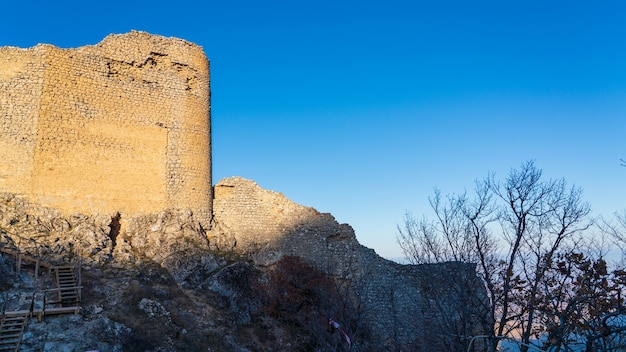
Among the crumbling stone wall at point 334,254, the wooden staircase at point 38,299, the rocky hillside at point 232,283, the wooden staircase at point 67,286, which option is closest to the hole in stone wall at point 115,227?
the rocky hillside at point 232,283

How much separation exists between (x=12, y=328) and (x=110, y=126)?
29.0 feet

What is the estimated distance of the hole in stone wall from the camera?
18.1m

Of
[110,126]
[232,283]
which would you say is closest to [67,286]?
[232,283]

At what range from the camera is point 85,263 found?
16234mm

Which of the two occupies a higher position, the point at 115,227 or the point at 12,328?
the point at 115,227

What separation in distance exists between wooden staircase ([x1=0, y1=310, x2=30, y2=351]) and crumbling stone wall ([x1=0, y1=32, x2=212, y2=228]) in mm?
5708

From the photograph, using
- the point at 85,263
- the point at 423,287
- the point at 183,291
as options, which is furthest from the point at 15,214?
the point at 423,287

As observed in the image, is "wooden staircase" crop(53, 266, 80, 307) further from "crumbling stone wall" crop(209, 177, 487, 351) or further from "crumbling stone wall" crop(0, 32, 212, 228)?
"crumbling stone wall" crop(209, 177, 487, 351)

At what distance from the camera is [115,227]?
18422 mm

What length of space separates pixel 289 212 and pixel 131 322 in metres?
8.83

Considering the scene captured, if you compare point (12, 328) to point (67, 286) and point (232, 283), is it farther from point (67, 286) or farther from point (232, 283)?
point (232, 283)

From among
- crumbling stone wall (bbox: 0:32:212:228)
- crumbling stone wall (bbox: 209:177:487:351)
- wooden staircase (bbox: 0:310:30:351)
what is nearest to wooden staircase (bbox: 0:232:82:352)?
wooden staircase (bbox: 0:310:30:351)

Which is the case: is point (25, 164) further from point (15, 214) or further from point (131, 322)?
point (131, 322)

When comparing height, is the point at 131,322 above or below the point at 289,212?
below
